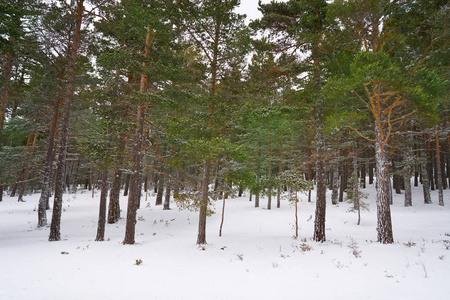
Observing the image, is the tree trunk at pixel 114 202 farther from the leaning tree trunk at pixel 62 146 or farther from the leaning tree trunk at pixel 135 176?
the leaning tree trunk at pixel 135 176

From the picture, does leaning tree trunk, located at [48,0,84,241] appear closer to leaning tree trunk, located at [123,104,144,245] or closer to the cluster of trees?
the cluster of trees

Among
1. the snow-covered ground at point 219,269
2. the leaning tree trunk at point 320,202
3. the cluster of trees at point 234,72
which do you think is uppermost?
the cluster of trees at point 234,72

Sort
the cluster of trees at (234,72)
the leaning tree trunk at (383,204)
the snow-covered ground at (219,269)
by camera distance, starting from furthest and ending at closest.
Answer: the leaning tree trunk at (383,204), the cluster of trees at (234,72), the snow-covered ground at (219,269)

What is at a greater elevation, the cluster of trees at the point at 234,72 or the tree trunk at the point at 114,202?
the cluster of trees at the point at 234,72

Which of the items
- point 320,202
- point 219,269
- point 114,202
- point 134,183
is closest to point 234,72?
point 134,183

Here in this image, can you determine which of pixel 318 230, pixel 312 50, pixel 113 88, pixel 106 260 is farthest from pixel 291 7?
pixel 106 260

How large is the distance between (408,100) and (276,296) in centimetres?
950

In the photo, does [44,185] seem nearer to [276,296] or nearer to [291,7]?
[276,296]

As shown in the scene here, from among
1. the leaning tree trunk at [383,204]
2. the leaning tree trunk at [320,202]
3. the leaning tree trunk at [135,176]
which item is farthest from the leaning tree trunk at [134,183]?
the leaning tree trunk at [383,204]

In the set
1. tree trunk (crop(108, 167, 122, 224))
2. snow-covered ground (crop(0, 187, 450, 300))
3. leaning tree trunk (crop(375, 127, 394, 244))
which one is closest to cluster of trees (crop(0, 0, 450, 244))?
leaning tree trunk (crop(375, 127, 394, 244))

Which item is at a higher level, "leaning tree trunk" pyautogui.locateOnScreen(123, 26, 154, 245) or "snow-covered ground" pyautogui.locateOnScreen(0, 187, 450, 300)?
"leaning tree trunk" pyautogui.locateOnScreen(123, 26, 154, 245)

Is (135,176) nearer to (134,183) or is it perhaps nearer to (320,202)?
(134,183)

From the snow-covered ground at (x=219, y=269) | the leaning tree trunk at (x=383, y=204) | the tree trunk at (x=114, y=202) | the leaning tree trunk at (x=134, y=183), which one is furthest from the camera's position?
the tree trunk at (x=114, y=202)

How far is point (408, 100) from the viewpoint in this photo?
355 inches
